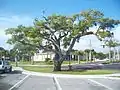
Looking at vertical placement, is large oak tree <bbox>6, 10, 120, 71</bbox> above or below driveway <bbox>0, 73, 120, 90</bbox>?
above

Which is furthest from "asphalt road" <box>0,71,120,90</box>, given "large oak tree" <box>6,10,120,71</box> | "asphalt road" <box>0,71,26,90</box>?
"large oak tree" <box>6,10,120,71</box>

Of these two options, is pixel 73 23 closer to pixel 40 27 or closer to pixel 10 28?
pixel 40 27

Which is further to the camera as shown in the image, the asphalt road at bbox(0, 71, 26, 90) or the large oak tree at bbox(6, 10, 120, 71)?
the large oak tree at bbox(6, 10, 120, 71)

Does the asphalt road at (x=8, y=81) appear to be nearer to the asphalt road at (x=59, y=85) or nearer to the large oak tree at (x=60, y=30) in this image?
the asphalt road at (x=59, y=85)

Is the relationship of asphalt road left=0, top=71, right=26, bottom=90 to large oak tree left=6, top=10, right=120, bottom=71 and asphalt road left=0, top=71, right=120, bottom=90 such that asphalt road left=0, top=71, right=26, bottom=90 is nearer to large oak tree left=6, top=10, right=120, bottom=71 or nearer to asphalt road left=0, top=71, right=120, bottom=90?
asphalt road left=0, top=71, right=120, bottom=90

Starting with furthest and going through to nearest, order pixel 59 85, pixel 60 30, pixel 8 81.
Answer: pixel 60 30, pixel 8 81, pixel 59 85

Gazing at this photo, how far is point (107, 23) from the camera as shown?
37.9 metres

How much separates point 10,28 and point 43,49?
4.97 metres

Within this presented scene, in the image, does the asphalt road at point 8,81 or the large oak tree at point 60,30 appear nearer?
the asphalt road at point 8,81

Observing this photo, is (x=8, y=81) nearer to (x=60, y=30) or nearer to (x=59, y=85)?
(x=59, y=85)

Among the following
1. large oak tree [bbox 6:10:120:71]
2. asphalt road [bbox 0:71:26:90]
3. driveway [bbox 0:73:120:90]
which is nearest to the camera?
driveway [bbox 0:73:120:90]

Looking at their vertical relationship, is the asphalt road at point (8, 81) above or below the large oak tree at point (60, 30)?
below

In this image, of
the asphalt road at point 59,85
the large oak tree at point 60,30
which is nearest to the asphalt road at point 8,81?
the asphalt road at point 59,85

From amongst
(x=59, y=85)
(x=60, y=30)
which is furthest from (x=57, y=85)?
(x=60, y=30)
